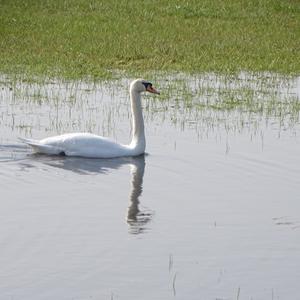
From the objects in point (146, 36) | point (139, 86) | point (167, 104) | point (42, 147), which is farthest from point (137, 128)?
point (146, 36)

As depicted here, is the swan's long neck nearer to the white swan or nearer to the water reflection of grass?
the white swan

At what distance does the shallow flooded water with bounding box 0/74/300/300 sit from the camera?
317 inches

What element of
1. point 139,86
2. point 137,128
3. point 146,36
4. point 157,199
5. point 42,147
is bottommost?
point 157,199

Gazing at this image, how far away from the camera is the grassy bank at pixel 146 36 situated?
63.2 ft

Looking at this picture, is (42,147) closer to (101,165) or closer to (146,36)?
(101,165)

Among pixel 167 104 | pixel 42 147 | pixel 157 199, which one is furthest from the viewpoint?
pixel 167 104

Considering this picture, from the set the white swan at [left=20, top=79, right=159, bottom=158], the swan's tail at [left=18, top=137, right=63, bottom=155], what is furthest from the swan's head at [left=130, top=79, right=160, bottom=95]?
the swan's tail at [left=18, top=137, right=63, bottom=155]

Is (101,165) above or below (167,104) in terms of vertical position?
below

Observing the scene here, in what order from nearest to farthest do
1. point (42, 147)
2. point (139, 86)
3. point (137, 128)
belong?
point (42, 147) → point (137, 128) → point (139, 86)

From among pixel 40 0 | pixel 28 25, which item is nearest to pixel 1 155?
pixel 28 25

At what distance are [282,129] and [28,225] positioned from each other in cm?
541

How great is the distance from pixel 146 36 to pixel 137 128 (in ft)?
31.5

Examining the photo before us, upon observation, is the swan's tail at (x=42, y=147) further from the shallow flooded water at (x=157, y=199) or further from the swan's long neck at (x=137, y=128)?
the swan's long neck at (x=137, y=128)

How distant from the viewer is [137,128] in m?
12.9
